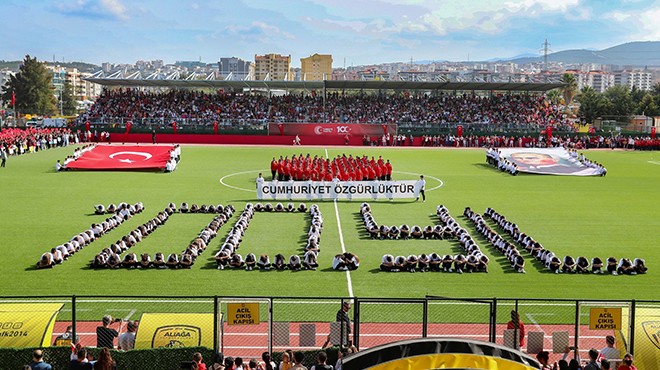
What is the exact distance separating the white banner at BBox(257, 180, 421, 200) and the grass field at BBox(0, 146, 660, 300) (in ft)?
1.60

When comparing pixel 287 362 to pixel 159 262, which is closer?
pixel 287 362

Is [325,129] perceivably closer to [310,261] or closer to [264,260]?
[310,261]

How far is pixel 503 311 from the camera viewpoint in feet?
47.9

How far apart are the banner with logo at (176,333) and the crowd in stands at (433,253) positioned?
7.86 m

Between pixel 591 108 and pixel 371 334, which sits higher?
pixel 591 108

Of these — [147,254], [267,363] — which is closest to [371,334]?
[267,363]

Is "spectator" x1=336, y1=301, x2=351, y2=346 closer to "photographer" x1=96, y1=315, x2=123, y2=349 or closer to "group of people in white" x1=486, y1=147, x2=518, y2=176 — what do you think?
"photographer" x1=96, y1=315, x2=123, y2=349

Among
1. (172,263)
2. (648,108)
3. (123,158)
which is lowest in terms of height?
(172,263)

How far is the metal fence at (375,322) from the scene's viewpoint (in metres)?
10.8

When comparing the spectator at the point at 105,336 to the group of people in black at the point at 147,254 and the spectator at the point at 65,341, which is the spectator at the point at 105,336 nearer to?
the spectator at the point at 65,341

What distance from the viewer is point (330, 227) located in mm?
23641

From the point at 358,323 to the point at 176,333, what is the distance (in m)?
2.85

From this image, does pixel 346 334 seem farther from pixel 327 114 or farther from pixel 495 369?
pixel 327 114

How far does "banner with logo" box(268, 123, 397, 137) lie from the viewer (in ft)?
205
